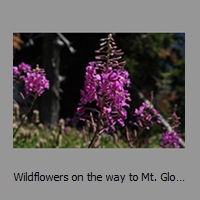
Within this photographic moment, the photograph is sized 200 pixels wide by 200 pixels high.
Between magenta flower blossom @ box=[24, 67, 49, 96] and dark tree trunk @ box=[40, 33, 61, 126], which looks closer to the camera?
magenta flower blossom @ box=[24, 67, 49, 96]

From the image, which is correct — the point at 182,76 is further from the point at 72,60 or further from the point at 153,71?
the point at 72,60

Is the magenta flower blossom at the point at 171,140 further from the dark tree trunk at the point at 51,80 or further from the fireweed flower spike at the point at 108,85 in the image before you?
the dark tree trunk at the point at 51,80

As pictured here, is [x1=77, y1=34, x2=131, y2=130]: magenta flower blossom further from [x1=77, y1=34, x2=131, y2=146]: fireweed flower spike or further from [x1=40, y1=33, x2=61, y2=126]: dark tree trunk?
[x1=40, y1=33, x2=61, y2=126]: dark tree trunk

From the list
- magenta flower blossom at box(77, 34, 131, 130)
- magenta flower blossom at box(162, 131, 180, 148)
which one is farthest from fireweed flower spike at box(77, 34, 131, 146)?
magenta flower blossom at box(162, 131, 180, 148)

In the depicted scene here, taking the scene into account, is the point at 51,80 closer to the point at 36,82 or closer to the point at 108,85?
the point at 36,82

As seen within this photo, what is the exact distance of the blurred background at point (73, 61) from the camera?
1107 centimetres

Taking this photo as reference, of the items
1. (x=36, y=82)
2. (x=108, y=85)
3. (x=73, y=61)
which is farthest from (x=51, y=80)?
(x=108, y=85)

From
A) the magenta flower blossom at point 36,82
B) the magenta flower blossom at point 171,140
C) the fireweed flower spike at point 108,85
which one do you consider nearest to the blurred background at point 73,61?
the magenta flower blossom at point 171,140

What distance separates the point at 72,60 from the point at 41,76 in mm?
8526

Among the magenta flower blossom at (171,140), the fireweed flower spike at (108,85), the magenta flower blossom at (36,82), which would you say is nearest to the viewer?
the fireweed flower spike at (108,85)

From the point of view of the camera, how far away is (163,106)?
597 inches

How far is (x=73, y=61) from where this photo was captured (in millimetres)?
12680

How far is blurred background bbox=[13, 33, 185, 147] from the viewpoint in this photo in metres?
11.1

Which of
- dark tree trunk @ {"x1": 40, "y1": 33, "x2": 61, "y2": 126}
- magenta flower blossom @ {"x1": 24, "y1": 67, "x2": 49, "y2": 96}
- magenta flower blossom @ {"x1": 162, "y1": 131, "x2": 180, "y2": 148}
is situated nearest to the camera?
magenta flower blossom @ {"x1": 24, "y1": 67, "x2": 49, "y2": 96}
